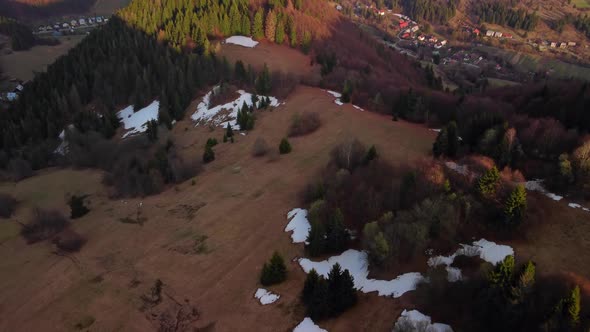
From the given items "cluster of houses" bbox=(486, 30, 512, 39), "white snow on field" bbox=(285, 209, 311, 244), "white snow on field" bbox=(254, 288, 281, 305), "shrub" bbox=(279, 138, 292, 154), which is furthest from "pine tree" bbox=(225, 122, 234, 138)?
"cluster of houses" bbox=(486, 30, 512, 39)

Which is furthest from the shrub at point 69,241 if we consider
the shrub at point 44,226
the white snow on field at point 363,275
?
the white snow on field at point 363,275

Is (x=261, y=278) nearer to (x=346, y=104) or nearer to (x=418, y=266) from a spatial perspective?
(x=418, y=266)

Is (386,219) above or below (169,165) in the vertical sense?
above

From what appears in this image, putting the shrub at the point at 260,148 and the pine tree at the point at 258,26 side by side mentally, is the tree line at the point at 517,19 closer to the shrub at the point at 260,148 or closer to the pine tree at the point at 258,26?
the pine tree at the point at 258,26

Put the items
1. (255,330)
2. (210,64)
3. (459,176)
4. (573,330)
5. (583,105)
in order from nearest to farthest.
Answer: (573,330), (255,330), (459,176), (583,105), (210,64)

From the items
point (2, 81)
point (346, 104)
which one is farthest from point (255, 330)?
point (2, 81)

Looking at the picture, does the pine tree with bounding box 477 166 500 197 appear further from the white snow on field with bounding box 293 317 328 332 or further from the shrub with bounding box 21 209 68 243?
the shrub with bounding box 21 209 68 243
